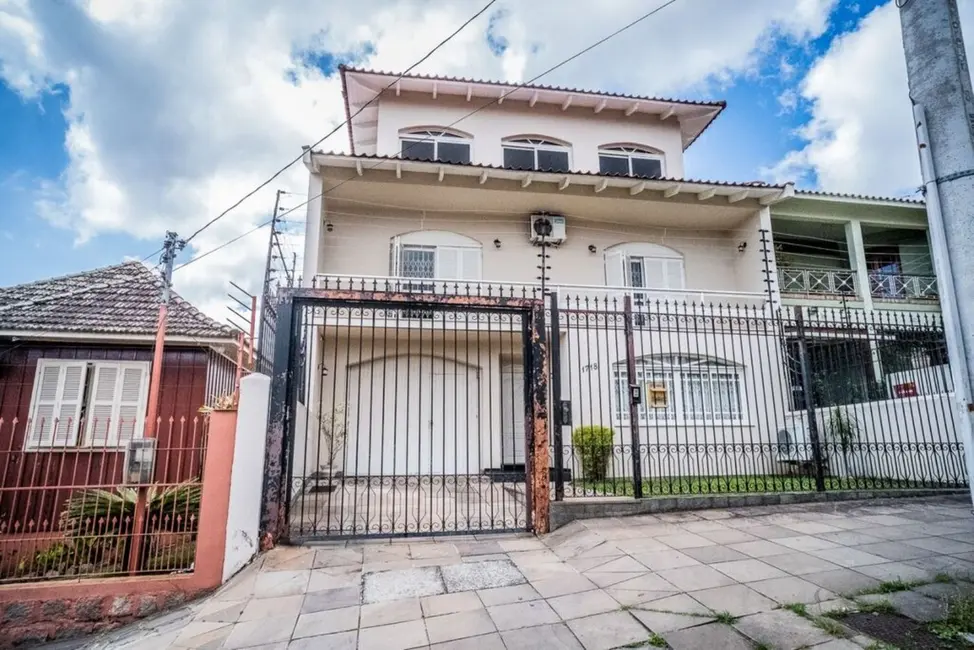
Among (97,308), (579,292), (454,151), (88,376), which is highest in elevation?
(454,151)

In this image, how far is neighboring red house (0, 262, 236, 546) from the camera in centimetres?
743

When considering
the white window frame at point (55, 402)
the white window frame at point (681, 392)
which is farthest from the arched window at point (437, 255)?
the white window frame at point (55, 402)

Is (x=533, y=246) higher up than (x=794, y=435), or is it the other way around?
(x=533, y=246)

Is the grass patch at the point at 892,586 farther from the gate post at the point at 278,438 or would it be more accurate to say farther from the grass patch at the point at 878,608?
the gate post at the point at 278,438

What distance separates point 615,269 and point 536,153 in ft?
12.3

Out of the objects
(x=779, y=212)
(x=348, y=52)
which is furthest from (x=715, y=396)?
(x=348, y=52)

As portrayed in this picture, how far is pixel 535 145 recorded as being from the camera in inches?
500

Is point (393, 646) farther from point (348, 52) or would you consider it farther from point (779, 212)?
point (779, 212)

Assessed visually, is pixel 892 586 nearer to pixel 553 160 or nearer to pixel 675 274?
pixel 675 274

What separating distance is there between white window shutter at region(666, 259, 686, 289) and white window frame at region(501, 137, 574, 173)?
3624 mm

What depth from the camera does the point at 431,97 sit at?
1234 cm

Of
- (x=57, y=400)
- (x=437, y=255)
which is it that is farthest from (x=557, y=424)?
(x=57, y=400)

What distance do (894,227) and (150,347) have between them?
709 inches

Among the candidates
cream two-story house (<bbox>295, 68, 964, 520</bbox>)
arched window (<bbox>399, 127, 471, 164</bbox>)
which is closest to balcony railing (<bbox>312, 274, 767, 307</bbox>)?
cream two-story house (<bbox>295, 68, 964, 520</bbox>)
